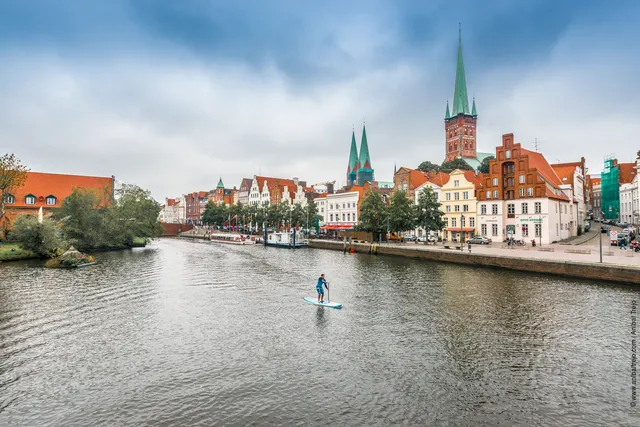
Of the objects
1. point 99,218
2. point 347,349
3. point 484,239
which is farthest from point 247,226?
point 347,349

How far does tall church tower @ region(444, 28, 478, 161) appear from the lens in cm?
15250

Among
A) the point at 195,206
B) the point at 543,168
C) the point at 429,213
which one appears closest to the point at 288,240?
the point at 429,213

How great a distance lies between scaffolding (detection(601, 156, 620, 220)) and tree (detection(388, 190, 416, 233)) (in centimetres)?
6347

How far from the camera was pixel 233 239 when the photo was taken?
319 feet

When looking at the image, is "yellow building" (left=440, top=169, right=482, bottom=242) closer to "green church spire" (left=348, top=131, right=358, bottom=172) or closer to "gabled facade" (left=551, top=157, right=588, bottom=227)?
"gabled facade" (left=551, top=157, right=588, bottom=227)

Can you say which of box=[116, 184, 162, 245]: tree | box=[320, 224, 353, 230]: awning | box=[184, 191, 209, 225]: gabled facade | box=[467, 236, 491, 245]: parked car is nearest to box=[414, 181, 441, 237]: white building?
box=[467, 236, 491, 245]: parked car

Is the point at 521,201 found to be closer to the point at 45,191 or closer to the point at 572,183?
the point at 572,183

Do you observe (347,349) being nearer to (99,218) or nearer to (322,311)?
(322,311)

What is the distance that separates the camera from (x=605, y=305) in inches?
984

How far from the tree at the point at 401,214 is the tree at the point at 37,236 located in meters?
49.6

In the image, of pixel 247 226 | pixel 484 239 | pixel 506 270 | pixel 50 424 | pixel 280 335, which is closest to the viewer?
pixel 50 424

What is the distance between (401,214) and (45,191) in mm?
74935

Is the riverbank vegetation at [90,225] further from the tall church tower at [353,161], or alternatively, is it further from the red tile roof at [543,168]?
the tall church tower at [353,161]

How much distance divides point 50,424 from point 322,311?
50.1 ft
